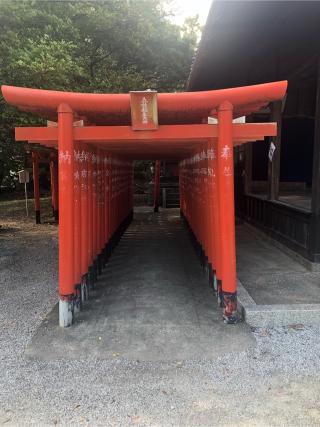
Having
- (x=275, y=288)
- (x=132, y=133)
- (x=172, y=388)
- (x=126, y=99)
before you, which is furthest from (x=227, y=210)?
(x=172, y=388)

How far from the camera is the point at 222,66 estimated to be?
26.2 ft

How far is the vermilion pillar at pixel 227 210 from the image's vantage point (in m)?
4.43

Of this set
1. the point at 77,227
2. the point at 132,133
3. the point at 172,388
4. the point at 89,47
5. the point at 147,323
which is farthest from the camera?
the point at 89,47

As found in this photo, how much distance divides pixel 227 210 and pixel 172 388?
2029mm

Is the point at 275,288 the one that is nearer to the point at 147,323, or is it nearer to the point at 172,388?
the point at 147,323

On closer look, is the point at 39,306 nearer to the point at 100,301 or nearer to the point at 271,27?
the point at 100,301

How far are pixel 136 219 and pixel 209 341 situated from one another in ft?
34.1

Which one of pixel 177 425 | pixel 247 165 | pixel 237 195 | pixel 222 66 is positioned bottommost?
pixel 177 425

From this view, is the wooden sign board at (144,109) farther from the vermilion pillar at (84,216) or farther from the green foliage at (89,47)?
the green foliage at (89,47)

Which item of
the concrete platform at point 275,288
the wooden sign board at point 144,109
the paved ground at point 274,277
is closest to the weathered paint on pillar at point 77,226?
the wooden sign board at point 144,109

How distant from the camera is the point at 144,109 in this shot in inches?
168

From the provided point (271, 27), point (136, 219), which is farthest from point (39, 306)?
point (136, 219)

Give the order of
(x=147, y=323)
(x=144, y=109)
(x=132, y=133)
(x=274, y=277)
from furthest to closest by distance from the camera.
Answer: (x=274, y=277) → (x=147, y=323) → (x=132, y=133) → (x=144, y=109)

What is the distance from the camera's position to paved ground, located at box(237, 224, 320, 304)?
4930 mm
